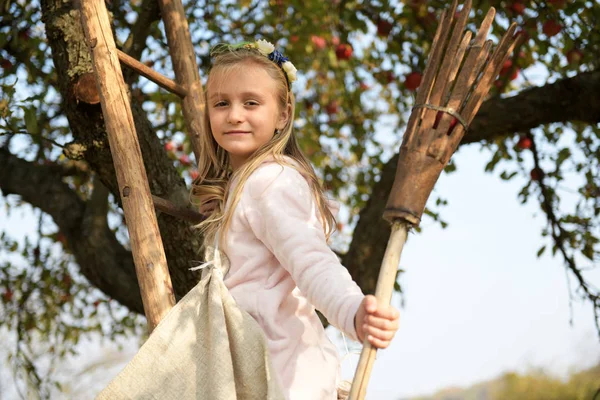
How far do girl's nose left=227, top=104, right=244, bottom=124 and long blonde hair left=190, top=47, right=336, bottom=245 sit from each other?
83 millimetres

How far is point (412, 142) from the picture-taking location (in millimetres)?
1387

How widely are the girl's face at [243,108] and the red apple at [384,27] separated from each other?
2.10 meters

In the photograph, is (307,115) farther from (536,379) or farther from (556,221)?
(536,379)

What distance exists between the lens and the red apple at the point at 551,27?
3.12 metres

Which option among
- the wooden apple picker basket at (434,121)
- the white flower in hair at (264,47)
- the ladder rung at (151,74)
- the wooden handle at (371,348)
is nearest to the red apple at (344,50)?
the ladder rung at (151,74)

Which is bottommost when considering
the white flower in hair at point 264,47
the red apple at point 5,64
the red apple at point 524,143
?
the white flower in hair at point 264,47

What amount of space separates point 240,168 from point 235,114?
120mm

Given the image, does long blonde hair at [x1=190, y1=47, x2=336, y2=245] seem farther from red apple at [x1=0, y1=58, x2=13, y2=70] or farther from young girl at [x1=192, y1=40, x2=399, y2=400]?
red apple at [x1=0, y1=58, x2=13, y2=70]

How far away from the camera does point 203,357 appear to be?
1.49m

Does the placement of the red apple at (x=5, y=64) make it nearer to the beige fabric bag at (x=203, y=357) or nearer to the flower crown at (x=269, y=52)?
the flower crown at (x=269, y=52)

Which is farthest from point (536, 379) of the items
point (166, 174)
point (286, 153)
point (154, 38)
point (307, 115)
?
point (286, 153)

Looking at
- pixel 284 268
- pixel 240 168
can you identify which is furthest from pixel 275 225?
pixel 240 168

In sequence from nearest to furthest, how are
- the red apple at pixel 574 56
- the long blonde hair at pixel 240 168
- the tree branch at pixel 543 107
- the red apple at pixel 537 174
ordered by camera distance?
1. the long blonde hair at pixel 240 168
2. the tree branch at pixel 543 107
3. the red apple at pixel 574 56
4. the red apple at pixel 537 174

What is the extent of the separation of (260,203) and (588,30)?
2224 millimetres
